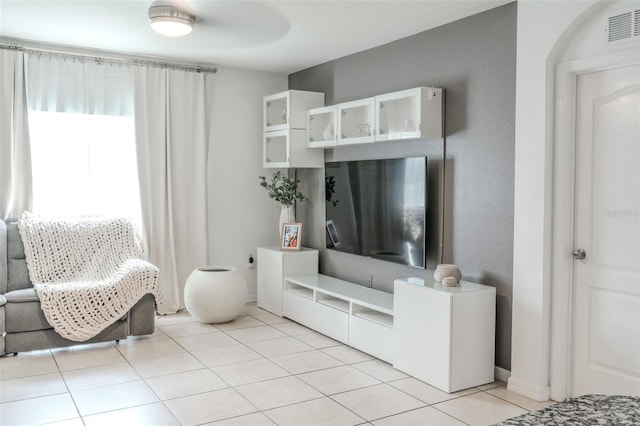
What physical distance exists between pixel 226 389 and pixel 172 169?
104 inches

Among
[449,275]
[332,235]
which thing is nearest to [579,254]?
[449,275]

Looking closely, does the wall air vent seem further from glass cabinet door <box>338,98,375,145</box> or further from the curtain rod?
the curtain rod

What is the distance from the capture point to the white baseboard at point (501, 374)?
360 centimetres

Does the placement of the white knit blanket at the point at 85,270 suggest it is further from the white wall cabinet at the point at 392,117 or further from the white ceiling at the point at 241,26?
the white wall cabinet at the point at 392,117

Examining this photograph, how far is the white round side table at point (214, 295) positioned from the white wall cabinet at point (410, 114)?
1.81m

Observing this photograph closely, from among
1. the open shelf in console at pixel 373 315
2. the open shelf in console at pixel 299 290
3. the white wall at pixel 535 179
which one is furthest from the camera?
the open shelf in console at pixel 299 290

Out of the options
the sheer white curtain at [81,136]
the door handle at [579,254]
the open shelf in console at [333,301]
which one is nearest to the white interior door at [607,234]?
the door handle at [579,254]

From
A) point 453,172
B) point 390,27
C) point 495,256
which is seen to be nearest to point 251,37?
point 390,27

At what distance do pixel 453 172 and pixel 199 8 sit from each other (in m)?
2.08

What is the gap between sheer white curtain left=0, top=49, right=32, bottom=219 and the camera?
15.2ft

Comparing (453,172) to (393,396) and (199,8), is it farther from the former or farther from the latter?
(199,8)

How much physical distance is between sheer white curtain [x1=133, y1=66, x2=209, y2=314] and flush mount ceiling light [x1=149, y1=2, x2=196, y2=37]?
1.60m

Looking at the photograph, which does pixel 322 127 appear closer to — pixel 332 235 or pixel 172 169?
pixel 332 235

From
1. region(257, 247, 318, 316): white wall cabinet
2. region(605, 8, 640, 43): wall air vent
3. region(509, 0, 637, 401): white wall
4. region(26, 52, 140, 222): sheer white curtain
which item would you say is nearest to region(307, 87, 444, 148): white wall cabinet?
region(509, 0, 637, 401): white wall
